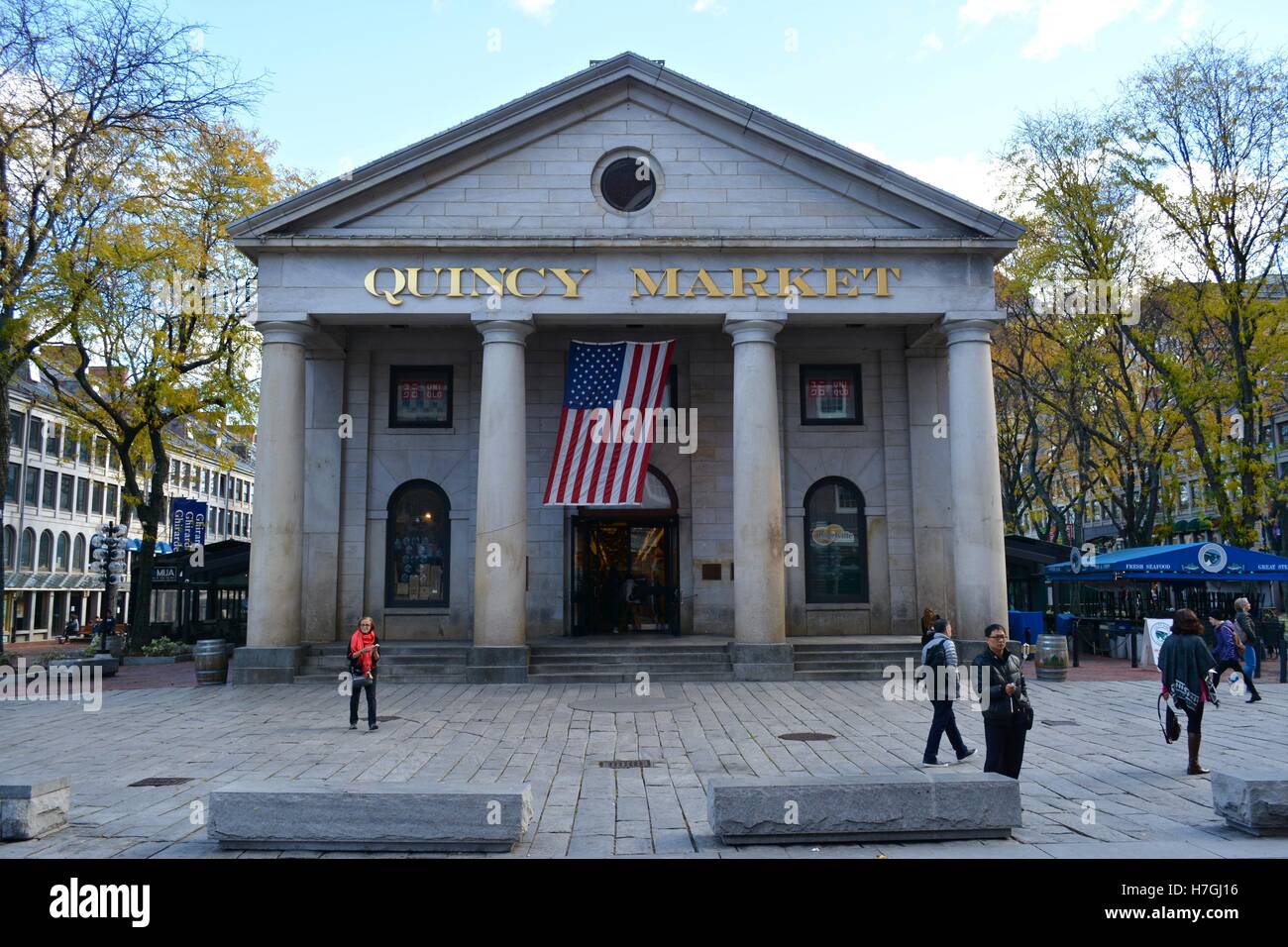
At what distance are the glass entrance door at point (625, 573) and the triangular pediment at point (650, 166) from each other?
7.86 metres

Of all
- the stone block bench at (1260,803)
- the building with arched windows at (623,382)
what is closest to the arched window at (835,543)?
the building with arched windows at (623,382)

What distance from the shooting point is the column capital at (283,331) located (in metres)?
21.5

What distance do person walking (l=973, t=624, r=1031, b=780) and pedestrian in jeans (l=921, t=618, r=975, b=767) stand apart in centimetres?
128

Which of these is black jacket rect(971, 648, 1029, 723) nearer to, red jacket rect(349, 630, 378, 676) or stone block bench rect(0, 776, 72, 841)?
stone block bench rect(0, 776, 72, 841)

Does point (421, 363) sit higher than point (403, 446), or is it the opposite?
point (421, 363)

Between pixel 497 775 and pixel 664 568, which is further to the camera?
pixel 664 568

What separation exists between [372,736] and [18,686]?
12318mm

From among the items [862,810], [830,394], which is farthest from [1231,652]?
[862,810]

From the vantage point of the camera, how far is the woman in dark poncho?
10945mm

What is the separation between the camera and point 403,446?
82.2 ft

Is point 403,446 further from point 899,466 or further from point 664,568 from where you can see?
point 899,466

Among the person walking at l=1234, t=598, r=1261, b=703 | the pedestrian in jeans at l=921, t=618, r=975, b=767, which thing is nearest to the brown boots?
the pedestrian in jeans at l=921, t=618, r=975, b=767

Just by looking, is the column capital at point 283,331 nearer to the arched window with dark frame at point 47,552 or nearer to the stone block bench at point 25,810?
the stone block bench at point 25,810
